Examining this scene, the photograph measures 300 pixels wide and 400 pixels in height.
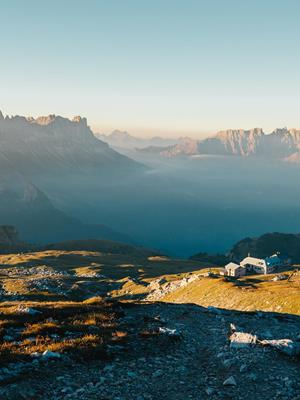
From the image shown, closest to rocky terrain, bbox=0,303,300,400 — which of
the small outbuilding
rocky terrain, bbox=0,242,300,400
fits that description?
rocky terrain, bbox=0,242,300,400

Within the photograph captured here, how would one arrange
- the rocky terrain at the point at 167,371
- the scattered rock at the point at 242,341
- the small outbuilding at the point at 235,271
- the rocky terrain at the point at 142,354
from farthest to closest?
the small outbuilding at the point at 235,271 < the scattered rock at the point at 242,341 < the rocky terrain at the point at 142,354 < the rocky terrain at the point at 167,371

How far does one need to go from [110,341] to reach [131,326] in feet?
15.2

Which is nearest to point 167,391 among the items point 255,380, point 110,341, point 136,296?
point 255,380

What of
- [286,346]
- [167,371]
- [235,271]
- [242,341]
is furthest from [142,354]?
[235,271]

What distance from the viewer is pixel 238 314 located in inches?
1421

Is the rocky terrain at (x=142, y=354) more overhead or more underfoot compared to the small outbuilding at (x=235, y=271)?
more overhead

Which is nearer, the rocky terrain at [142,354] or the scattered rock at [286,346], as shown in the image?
the rocky terrain at [142,354]

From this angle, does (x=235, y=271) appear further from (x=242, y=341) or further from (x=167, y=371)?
(x=167, y=371)

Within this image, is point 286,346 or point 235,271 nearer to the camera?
point 286,346

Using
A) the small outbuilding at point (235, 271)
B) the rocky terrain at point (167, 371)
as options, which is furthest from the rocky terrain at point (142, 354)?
the small outbuilding at point (235, 271)

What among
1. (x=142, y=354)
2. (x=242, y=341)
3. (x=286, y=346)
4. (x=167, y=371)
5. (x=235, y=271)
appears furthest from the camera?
(x=235, y=271)

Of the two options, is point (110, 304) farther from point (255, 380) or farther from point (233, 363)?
point (255, 380)

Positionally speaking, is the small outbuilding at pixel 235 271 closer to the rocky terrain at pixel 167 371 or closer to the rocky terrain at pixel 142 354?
the rocky terrain at pixel 142 354

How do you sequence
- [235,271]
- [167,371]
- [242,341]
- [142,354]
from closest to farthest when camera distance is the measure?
[167,371] < [142,354] < [242,341] < [235,271]
